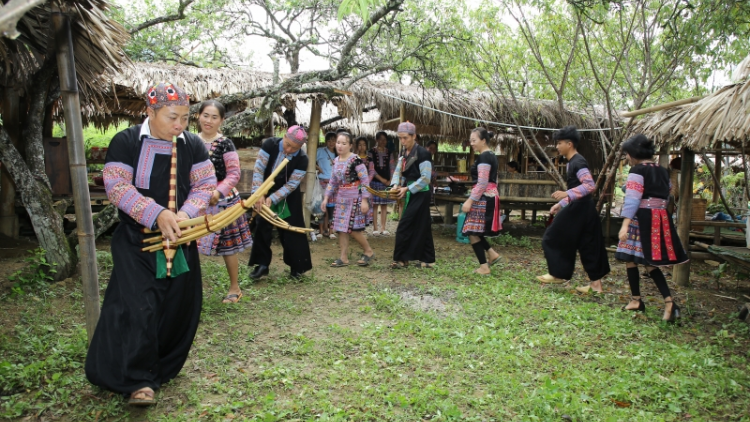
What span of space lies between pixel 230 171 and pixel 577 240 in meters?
3.88

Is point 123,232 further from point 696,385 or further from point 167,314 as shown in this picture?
point 696,385

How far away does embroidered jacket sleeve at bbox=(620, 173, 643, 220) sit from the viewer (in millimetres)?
5062

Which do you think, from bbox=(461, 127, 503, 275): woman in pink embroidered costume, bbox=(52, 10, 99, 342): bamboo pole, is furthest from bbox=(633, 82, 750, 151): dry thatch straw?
bbox=(52, 10, 99, 342): bamboo pole

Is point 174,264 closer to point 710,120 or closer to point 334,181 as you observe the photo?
point 334,181

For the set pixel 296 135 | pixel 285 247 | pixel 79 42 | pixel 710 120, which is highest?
pixel 79 42

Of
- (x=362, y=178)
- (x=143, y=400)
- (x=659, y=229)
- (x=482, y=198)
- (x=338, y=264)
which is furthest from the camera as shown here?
(x=338, y=264)

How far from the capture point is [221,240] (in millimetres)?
5055

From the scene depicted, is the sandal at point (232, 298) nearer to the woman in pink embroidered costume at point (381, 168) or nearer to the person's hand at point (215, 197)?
the person's hand at point (215, 197)

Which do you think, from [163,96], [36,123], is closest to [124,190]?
[163,96]

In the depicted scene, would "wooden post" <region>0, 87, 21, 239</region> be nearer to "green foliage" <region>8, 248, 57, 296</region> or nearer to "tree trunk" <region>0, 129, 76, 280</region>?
"tree trunk" <region>0, 129, 76, 280</region>

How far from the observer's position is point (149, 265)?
9.87 ft

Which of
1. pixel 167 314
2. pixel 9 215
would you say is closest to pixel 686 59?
pixel 167 314

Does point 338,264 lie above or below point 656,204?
below

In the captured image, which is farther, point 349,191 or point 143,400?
point 349,191
